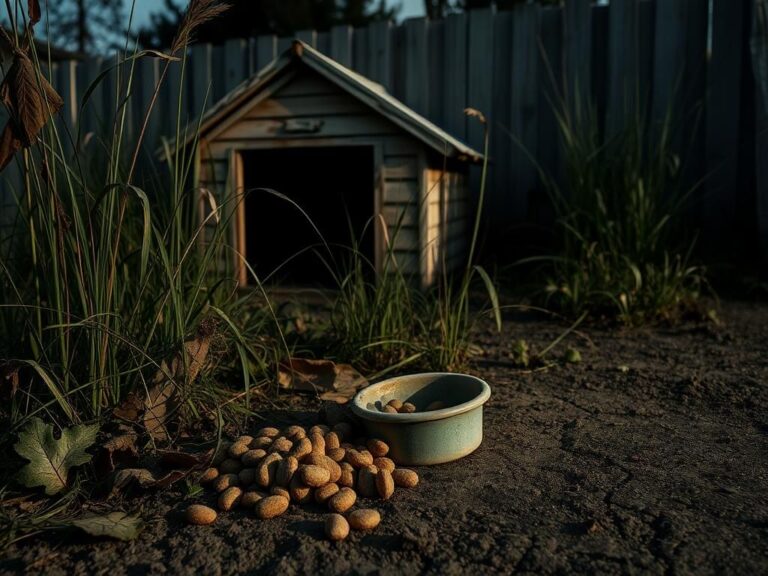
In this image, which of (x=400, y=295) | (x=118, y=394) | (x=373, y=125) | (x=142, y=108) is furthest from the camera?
(x=142, y=108)

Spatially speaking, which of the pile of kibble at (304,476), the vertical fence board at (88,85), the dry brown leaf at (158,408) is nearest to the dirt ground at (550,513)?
the pile of kibble at (304,476)

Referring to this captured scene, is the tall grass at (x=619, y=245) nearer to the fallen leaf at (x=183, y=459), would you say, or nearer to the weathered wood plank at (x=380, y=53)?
the weathered wood plank at (x=380, y=53)

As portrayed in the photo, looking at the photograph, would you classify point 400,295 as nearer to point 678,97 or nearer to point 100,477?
point 100,477

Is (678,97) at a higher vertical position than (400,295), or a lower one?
higher

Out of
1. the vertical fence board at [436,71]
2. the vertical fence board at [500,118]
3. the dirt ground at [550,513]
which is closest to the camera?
the dirt ground at [550,513]

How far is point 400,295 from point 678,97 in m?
2.94

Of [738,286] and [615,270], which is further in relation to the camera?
[738,286]

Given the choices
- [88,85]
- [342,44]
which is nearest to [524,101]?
[342,44]

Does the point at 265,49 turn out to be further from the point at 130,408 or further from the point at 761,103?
the point at 130,408

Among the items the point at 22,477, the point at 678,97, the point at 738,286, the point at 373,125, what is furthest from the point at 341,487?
the point at 678,97

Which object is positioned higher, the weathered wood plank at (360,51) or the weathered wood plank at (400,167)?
the weathered wood plank at (360,51)

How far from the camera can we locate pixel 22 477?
6.15ft

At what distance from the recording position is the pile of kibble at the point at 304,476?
6.02 ft

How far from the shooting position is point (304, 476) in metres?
1.92
